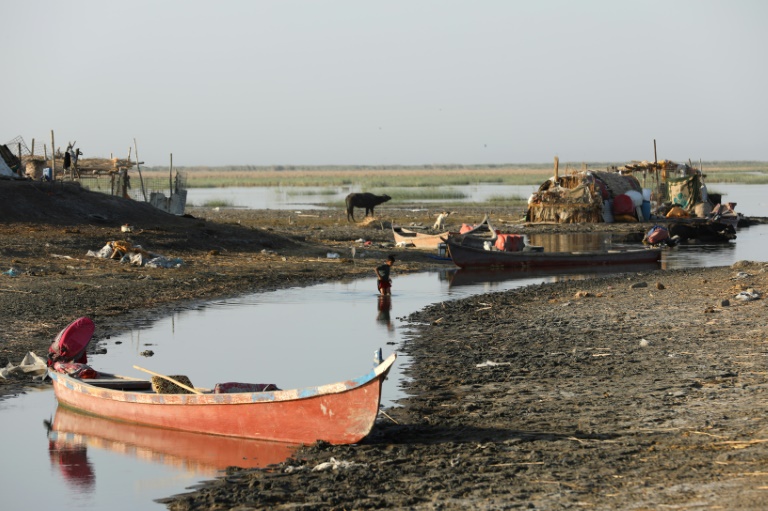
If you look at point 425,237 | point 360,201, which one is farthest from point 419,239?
point 360,201

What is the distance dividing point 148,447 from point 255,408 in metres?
1.44

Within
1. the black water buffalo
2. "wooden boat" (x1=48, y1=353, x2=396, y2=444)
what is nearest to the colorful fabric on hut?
the black water buffalo

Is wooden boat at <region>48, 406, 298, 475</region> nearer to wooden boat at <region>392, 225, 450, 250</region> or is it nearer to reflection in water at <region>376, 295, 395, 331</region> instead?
reflection in water at <region>376, 295, 395, 331</region>

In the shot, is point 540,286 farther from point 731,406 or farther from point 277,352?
point 731,406

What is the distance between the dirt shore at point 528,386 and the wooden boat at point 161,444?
40 cm

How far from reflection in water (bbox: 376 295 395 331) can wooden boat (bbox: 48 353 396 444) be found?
6803 mm

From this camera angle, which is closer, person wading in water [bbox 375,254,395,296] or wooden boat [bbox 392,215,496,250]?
person wading in water [bbox 375,254,395,296]

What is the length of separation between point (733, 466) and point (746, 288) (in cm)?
1071

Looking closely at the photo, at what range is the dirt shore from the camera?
7.62 metres

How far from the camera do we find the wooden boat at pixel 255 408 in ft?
29.5

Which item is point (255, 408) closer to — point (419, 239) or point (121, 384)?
point (121, 384)

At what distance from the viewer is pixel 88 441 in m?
10.7

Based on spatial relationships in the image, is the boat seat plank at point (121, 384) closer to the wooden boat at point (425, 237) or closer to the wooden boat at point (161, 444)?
the wooden boat at point (161, 444)

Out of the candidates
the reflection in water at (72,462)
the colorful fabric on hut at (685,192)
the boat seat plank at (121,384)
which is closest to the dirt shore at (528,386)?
the reflection in water at (72,462)
